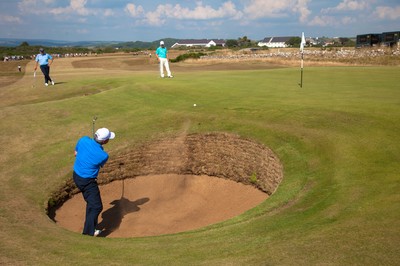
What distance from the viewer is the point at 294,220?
760 cm

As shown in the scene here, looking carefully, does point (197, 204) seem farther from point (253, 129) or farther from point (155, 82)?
point (155, 82)

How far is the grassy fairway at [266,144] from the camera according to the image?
643 cm

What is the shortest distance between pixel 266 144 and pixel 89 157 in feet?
20.1

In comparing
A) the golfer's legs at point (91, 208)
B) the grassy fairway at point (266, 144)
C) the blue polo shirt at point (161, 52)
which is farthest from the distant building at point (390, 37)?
the golfer's legs at point (91, 208)

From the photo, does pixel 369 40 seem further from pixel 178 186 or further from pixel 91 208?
pixel 91 208

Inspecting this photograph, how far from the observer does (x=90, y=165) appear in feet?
31.0

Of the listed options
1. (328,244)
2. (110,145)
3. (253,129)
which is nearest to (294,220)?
(328,244)

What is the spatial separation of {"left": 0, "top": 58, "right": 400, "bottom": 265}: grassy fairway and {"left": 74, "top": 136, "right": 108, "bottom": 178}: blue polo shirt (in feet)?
4.86

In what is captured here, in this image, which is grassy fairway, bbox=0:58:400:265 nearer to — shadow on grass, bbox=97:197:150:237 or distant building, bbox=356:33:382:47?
shadow on grass, bbox=97:197:150:237

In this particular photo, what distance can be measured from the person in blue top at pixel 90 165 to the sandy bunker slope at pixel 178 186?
3.26 ft

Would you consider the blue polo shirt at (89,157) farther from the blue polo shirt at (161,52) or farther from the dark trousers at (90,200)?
the blue polo shirt at (161,52)

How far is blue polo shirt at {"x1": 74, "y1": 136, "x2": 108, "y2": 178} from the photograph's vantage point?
30.7 ft

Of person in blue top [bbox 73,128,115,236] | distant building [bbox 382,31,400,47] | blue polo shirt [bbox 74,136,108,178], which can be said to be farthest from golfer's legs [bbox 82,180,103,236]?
distant building [bbox 382,31,400,47]

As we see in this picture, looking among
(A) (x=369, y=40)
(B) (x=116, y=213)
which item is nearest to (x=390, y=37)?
(A) (x=369, y=40)
